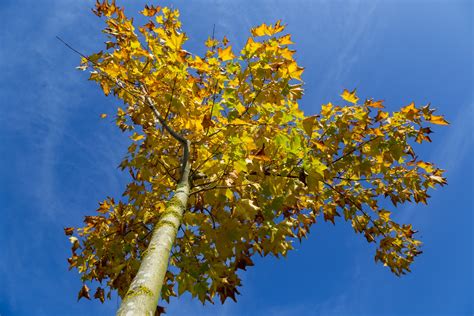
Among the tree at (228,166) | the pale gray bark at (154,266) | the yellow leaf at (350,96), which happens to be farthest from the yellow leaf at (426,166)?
the pale gray bark at (154,266)

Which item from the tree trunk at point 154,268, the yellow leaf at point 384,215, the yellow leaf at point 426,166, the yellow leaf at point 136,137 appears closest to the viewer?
the tree trunk at point 154,268

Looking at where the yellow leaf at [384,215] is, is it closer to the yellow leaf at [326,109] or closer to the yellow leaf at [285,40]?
the yellow leaf at [326,109]

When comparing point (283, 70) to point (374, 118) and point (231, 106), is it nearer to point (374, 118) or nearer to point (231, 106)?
point (231, 106)

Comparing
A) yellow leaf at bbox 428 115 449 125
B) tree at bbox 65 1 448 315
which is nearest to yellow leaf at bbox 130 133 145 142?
tree at bbox 65 1 448 315

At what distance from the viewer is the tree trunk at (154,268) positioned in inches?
77.9

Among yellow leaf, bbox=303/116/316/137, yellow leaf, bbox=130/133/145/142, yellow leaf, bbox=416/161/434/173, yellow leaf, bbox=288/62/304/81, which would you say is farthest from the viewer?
yellow leaf, bbox=130/133/145/142

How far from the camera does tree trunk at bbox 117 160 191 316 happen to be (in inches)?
77.9

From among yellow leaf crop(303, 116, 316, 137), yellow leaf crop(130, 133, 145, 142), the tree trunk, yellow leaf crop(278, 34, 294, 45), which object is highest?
yellow leaf crop(278, 34, 294, 45)

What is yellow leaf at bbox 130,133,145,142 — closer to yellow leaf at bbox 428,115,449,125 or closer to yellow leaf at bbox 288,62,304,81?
yellow leaf at bbox 288,62,304,81

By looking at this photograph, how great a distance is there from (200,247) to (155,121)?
1.80 metres

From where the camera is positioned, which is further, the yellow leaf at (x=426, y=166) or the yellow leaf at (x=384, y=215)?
the yellow leaf at (x=384, y=215)

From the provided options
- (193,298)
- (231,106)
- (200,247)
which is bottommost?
(193,298)

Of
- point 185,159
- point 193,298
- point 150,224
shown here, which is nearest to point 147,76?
point 185,159

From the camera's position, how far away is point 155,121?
13.6ft
